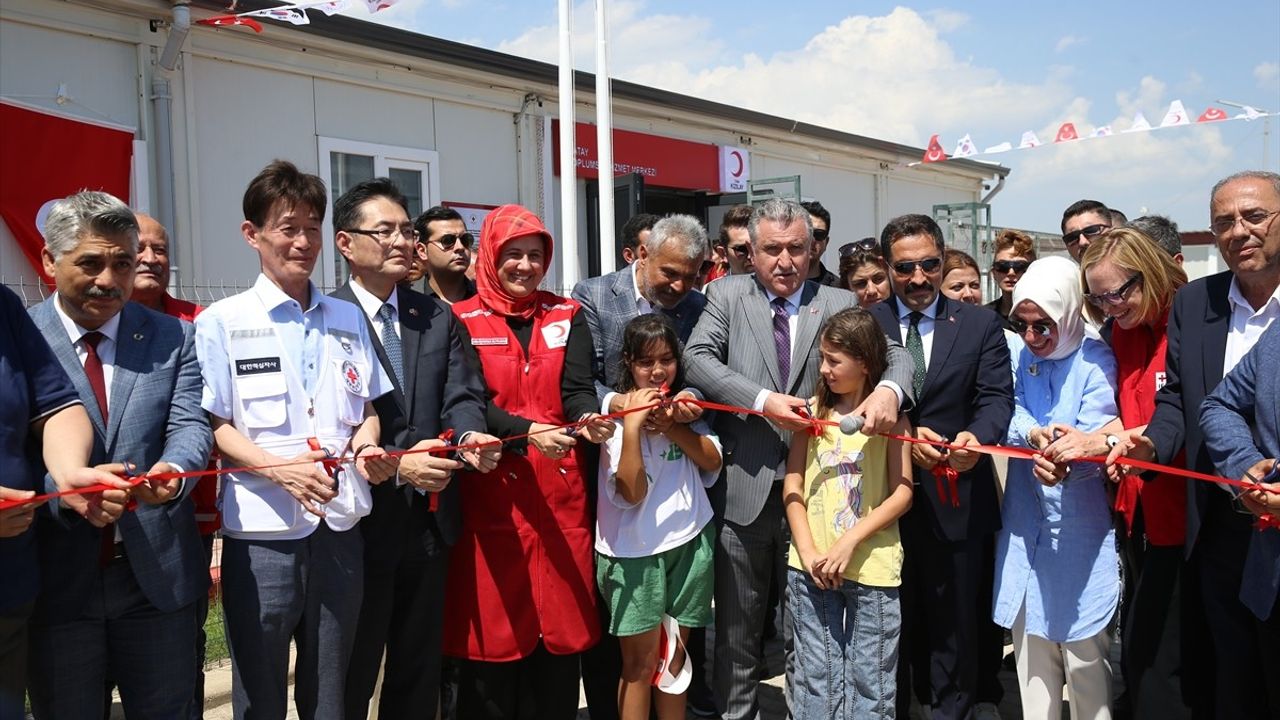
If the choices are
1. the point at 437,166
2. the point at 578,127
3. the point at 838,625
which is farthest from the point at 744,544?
the point at 578,127

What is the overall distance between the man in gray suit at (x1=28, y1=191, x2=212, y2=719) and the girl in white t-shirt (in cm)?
148

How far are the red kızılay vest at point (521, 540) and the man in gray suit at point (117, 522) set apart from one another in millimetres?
1009

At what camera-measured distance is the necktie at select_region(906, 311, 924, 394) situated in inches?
150

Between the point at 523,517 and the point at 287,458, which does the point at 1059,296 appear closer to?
the point at 523,517

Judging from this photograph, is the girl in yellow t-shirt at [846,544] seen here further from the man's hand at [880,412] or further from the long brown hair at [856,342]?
the man's hand at [880,412]

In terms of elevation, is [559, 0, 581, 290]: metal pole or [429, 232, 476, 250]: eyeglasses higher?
[559, 0, 581, 290]: metal pole

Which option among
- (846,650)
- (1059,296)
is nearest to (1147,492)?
(1059,296)

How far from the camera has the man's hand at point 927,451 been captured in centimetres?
355

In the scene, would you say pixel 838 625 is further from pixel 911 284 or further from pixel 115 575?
pixel 115 575

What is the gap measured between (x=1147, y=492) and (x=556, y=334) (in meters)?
2.28

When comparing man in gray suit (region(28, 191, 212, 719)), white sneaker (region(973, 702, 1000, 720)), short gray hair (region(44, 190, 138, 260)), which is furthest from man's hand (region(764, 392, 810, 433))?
short gray hair (region(44, 190, 138, 260))

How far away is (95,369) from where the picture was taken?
287cm

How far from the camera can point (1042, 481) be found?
337 centimetres

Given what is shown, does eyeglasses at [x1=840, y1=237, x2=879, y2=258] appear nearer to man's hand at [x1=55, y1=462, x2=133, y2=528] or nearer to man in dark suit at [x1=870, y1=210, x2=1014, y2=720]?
man in dark suit at [x1=870, y1=210, x2=1014, y2=720]
